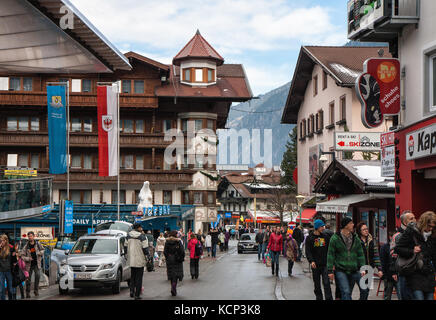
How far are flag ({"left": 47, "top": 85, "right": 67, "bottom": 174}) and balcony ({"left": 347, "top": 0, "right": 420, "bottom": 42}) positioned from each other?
15.2m

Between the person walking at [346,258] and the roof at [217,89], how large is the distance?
1733 inches

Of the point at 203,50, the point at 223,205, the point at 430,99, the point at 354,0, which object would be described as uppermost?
the point at 203,50

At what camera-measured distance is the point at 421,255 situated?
30.6ft

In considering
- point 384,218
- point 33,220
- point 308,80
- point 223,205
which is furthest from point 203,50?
point 223,205

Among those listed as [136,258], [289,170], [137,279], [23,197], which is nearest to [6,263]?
[136,258]

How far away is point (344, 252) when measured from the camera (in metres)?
11.7

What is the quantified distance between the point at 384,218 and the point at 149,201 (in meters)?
21.1

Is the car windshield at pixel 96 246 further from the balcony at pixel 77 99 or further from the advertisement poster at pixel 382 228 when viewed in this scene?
the balcony at pixel 77 99

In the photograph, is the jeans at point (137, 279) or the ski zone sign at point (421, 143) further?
the jeans at point (137, 279)

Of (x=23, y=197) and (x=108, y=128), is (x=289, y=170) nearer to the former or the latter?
(x=108, y=128)

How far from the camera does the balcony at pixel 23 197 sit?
28.5 metres

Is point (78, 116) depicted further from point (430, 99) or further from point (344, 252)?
point (344, 252)

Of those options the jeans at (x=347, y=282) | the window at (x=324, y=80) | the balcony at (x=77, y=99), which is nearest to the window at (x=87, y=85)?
the balcony at (x=77, y=99)

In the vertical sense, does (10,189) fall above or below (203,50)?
below
